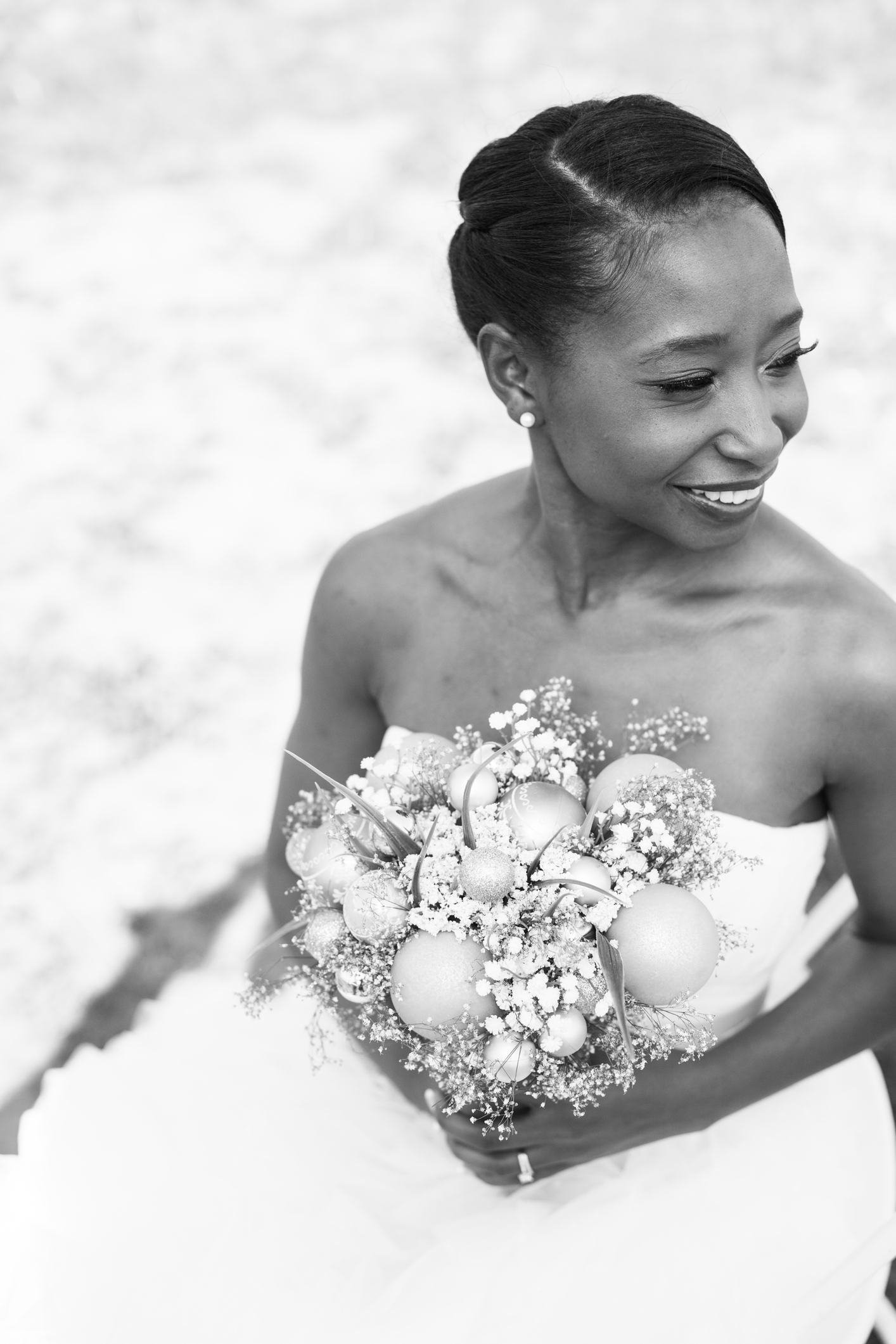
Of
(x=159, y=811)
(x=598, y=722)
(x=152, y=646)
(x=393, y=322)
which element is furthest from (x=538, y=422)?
(x=393, y=322)

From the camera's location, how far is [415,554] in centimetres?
262

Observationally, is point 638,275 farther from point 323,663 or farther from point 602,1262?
point 602,1262

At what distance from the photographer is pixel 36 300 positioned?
6.70m

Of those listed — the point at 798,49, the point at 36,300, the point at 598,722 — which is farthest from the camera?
the point at 798,49

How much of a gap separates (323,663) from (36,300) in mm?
4844

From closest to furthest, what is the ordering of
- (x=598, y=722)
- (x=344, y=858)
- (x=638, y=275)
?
(x=638, y=275)
(x=344, y=858)
(x=598, y=722)

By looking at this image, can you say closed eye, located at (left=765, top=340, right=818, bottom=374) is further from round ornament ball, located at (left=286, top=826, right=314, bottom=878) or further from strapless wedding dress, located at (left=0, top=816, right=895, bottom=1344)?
round ornament ball, located at (left=286, top=826, right=314, bottom=878)

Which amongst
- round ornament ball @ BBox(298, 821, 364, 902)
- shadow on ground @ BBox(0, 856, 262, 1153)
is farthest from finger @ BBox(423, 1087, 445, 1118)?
shadow on ground @ BBox(0, 856, 262, 1153)

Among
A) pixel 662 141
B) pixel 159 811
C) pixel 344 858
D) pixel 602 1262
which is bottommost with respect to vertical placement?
pixel 159 811

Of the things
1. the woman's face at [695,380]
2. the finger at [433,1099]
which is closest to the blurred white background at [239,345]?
the woman's face at [695,380]

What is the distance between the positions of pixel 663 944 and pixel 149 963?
2669mm

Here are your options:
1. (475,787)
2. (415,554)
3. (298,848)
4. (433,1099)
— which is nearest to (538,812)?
(475,787)

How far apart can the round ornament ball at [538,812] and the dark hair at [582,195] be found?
70cm

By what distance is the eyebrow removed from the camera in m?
1.84
